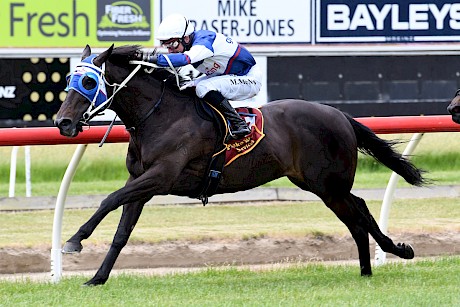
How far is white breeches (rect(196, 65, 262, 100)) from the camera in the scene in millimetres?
7383

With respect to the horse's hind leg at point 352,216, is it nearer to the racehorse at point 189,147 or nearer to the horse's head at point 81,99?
the racehorse at point 189,147

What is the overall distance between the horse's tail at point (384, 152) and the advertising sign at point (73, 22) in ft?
18.4

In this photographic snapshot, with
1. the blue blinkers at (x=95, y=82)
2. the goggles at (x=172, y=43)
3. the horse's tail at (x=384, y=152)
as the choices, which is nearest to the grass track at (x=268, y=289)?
the horse's tail at (x=384, y=152)

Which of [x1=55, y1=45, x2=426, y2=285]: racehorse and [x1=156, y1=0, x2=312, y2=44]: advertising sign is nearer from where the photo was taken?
[x1=55, y1=45, x2=426, y2=285]: racehorse

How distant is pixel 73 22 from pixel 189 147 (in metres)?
6.22

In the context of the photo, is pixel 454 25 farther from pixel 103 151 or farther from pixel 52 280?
pixel 52 280

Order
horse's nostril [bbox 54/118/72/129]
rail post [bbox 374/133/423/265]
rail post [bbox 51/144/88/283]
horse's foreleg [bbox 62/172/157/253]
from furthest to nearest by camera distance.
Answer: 1. rail post [bbox 374/133/423/265]
2. rail post [bbox 51/144/88/283]
3. horse's nostril [bbox 54/118/72/129]
4. horse's foreleg [bbox 62/172/157/253]

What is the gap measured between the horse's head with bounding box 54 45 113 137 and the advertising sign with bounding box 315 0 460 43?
22.1ft

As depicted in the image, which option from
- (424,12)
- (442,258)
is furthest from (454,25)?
(442,258)

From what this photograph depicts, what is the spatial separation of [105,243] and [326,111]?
2179 mm

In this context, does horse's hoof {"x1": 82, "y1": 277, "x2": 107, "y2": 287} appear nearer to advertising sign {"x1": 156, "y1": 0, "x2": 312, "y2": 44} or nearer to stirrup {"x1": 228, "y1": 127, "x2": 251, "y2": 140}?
stirrup {"x1": 228, "y1": 127, "x2": 251, "y2": 140}

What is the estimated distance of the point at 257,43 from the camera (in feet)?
43.9

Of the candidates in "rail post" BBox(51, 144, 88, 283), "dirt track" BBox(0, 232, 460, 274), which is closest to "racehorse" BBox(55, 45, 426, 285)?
"rail post" BBox(51, 144, 88, 283)

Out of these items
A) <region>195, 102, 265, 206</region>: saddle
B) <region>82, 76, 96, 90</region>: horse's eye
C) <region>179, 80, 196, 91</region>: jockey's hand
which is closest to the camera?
<region>82, 76, 96, 90</region>: horse's eye
